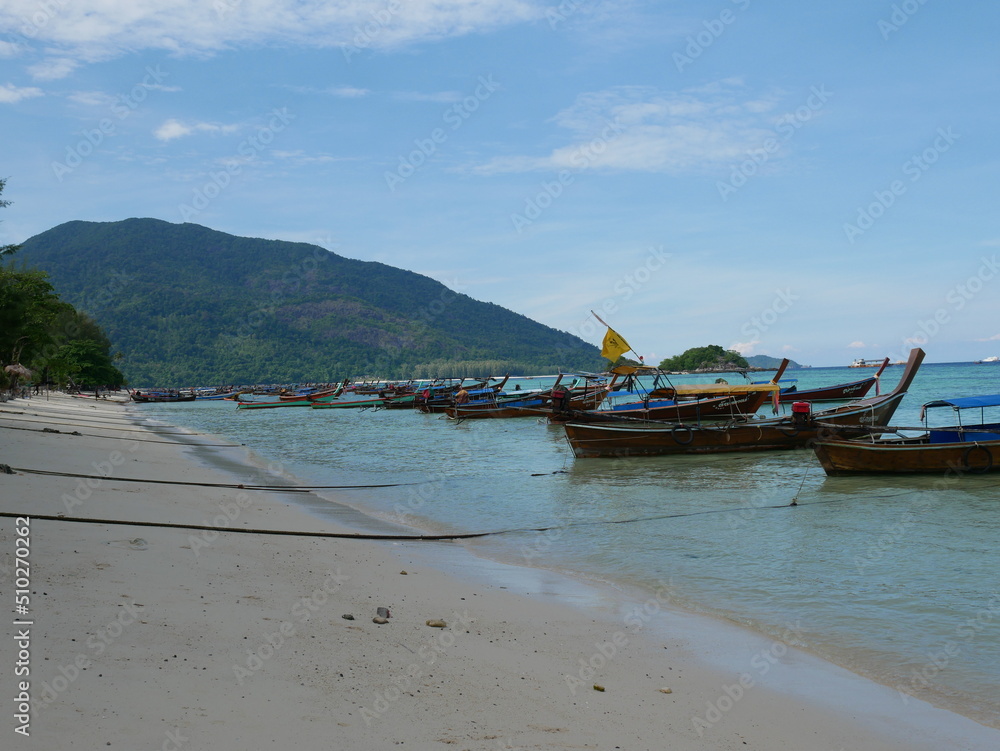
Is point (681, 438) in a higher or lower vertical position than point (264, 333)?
lower

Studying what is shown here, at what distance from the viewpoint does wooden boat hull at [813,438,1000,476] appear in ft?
55.6

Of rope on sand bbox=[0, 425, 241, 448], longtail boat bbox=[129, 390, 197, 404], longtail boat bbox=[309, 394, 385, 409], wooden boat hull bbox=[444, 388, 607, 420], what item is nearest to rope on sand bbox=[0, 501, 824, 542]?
rope on sand bbox=[0, 425, 241, 448]

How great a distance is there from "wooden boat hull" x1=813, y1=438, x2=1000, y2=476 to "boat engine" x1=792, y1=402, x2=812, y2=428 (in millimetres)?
2018

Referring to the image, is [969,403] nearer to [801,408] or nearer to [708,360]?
[801,408]

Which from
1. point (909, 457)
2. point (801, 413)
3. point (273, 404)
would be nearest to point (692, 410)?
point (801, 413)

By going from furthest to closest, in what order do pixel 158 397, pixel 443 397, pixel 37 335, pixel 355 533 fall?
1. pixel 158 397
2. pixel 443 397
3. pixel 37 335
4. pixel 355 533

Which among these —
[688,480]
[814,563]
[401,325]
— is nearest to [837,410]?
[688,480]

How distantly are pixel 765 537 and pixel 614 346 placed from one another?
597 inches

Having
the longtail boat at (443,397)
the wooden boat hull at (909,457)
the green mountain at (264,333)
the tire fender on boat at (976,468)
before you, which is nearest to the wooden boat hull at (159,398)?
the longtail boat at (443,397)

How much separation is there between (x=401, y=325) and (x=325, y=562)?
6950 inches

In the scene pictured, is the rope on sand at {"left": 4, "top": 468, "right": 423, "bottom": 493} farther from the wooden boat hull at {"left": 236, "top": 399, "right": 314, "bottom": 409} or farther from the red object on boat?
the wooden boat hull at {"left": 236, "top": 399, "right": 314, "bottom": 409}

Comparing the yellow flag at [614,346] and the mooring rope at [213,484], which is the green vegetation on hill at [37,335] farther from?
Answer: the yellow flag at [614,346]

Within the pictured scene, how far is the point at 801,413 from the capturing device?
2028cm

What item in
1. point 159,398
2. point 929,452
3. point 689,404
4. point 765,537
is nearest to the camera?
point 765,537
